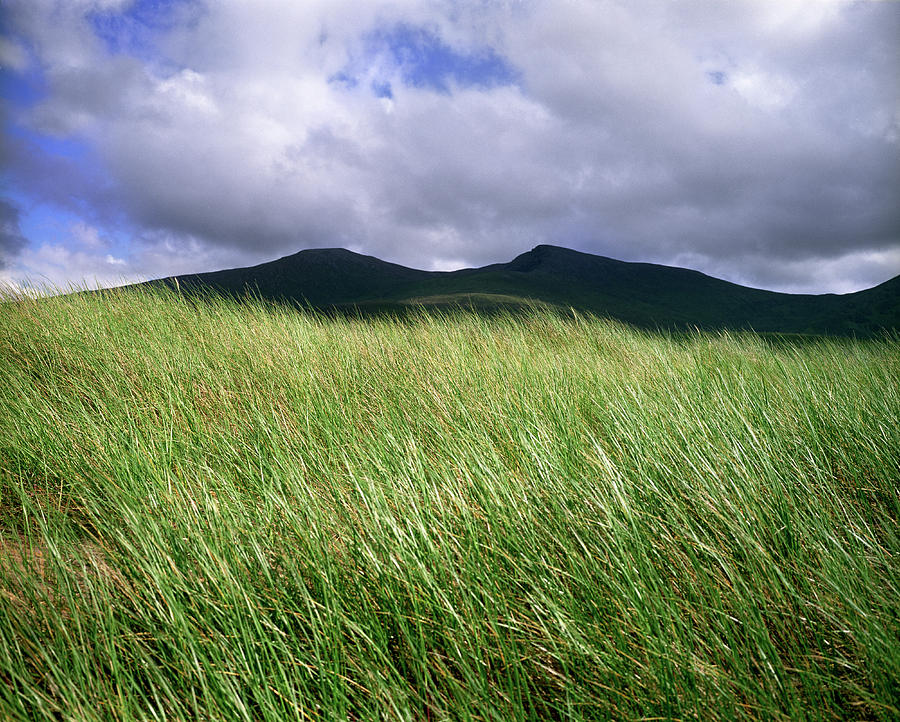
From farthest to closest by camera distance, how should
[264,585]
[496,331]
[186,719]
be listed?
[496,331]
[264,585]
[186,719]

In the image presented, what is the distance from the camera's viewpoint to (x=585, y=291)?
9156 centimetres

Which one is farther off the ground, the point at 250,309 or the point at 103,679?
the point at 250,309

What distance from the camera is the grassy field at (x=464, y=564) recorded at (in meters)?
1.16

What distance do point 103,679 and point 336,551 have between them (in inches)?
27.4

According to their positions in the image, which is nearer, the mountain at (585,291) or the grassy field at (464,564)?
the grassy field at (464,564)

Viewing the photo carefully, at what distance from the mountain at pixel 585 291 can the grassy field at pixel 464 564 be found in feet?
142

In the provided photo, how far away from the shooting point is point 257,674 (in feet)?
4.10

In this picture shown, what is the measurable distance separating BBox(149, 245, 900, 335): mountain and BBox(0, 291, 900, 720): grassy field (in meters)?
43.3

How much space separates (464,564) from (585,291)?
94.6 metres

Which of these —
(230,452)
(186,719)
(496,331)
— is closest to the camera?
(186,719)

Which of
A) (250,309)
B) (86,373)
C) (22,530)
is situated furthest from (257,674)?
(250,309)

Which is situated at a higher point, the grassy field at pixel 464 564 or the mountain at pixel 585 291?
the mountain at pixel 585 291

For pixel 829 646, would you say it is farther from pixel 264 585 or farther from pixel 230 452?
pixel 230 452

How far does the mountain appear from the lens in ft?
188
